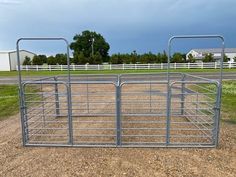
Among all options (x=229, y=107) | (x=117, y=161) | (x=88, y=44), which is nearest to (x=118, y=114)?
(x=117, y=161)

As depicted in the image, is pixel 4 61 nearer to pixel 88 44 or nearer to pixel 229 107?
pixel 88 44

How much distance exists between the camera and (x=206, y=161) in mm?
4586

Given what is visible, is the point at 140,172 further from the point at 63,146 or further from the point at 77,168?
the point at 63,146

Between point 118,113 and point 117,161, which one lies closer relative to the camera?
point 117,161

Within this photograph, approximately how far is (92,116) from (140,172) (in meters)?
3.96

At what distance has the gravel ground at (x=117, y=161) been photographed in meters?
4.20

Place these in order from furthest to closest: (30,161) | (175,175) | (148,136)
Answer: (148,136) < (30,161) < (175,175)

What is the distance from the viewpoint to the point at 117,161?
Result: 4590 mm

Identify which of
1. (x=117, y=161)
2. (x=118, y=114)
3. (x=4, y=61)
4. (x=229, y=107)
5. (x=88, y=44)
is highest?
(x=88, y=44)

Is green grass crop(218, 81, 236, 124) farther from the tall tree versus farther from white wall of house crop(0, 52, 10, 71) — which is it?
the tall tree

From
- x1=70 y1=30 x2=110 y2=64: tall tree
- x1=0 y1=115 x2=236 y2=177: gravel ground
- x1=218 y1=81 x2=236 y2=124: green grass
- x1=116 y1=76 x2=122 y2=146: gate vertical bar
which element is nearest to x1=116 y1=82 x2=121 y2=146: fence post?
x1=116 y1=76 x2=122 y2=146: gate vertical bar

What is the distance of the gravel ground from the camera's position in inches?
165

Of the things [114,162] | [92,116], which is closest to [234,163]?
[114,162]

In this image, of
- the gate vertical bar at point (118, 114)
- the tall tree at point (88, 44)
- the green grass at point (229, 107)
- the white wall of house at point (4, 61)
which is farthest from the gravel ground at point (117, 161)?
the tall tree at point (88, 44)
